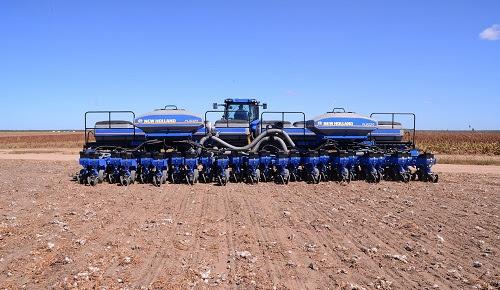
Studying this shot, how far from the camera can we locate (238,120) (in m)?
17.9

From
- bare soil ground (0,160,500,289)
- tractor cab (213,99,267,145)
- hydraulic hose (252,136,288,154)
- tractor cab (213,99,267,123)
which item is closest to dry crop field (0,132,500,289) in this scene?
bare soil ground (0,160,500,289)

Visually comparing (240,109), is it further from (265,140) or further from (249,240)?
(249,240)

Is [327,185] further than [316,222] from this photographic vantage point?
Yes

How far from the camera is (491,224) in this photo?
8922 millimetres

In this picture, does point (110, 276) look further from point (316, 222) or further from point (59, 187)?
point (59, 187)

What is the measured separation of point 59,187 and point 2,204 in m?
3.11

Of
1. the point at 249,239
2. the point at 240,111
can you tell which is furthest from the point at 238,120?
the point at 249,239

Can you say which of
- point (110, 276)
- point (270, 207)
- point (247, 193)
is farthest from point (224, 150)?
point (110, 276)

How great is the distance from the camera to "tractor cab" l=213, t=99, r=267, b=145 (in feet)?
56.0

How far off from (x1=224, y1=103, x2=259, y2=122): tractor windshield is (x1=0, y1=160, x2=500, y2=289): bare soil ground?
6.24 metres

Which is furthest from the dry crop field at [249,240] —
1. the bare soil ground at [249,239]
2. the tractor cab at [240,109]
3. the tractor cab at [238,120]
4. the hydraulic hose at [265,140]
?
the tractor cab at [240,109]

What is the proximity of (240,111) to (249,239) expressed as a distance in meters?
11.6

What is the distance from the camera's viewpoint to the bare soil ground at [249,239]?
5.79 metres

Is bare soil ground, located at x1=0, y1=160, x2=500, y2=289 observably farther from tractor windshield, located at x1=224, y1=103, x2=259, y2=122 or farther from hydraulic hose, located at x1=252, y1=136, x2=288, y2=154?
tractor windshield, located at x1=224, y1=103, x2=259, y2=122
